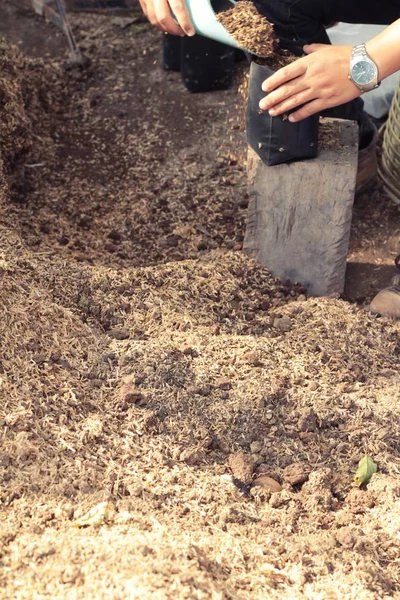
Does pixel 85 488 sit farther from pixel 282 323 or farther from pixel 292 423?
pixel 282 323

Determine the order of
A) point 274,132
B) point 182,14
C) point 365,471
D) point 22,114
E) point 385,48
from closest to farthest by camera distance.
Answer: point 365,471 < point 385,48 < point 182,14 < point 274,132 < point 22,114

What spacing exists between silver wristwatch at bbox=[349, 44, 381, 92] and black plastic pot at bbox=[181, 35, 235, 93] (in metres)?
1.49

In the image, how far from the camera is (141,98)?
3.79m

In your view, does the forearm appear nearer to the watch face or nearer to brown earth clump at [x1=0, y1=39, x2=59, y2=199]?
the watch face

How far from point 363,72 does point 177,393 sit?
1.09 metres

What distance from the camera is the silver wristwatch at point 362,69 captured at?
2.23 m

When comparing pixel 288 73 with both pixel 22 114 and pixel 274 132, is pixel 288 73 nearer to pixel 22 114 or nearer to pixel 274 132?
pixel 274 132

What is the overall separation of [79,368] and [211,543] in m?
0.68

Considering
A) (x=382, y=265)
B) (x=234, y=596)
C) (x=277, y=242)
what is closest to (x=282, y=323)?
(x=277, y=242)

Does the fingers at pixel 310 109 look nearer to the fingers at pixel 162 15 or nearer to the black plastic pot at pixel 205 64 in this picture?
the fingers at pixel 162 15

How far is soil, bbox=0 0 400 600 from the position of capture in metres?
1.58

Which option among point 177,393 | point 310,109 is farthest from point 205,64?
point 177,393

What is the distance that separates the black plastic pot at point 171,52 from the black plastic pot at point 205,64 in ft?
0.55

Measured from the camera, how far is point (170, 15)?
7.84 ft
